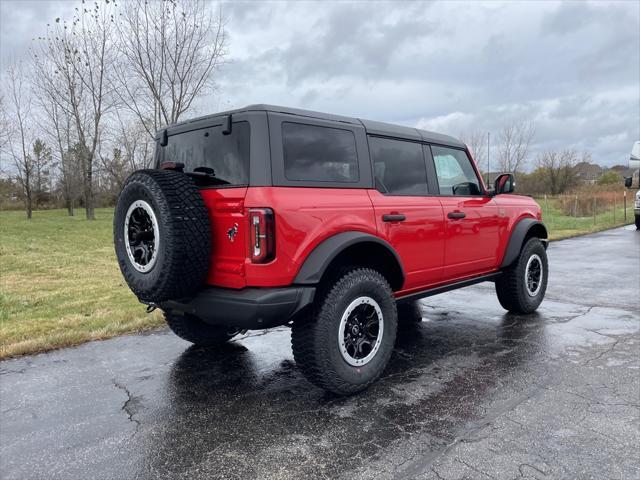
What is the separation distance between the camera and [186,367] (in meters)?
4.03

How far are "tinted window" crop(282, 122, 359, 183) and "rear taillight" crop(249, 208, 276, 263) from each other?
0.35 m

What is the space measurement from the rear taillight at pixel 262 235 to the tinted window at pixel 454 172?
207cm

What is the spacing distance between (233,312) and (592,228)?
17.4m

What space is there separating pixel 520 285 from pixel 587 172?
5133cm

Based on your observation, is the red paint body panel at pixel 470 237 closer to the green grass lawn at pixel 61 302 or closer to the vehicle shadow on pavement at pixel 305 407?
the vehicle shadow on pavement at pixel 305 407

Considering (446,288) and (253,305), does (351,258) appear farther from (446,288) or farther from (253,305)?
(446,288)

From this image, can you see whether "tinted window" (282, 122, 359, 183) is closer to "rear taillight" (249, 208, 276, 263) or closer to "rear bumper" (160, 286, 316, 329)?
"rear taillight" (249, 208, 276, 263)

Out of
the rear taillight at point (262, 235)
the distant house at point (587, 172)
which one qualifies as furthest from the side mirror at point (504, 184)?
the distant house at point (587, 172)

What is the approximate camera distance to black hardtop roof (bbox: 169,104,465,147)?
3236mm

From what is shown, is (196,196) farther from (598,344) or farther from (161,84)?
(161,84)

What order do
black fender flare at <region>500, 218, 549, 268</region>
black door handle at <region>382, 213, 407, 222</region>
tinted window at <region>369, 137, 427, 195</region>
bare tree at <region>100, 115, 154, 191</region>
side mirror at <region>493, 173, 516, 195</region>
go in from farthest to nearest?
bare tree at <region>100, 115, 154, 191</region> < black fender flare at <region>500, 218, 549, 268</region> < side mirror at <region>493, 173, 516, 195</region> < tinted window at <region>369, 137, 427, 195</region> < black door handle at <region>382, 213, 407, 222</region>

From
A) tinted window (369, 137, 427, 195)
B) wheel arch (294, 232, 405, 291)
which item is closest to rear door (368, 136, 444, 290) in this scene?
tinted window (369, 137, 427, 195)

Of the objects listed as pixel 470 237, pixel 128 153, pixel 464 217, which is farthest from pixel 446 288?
pixel 128 153

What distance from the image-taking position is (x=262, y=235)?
297cm
